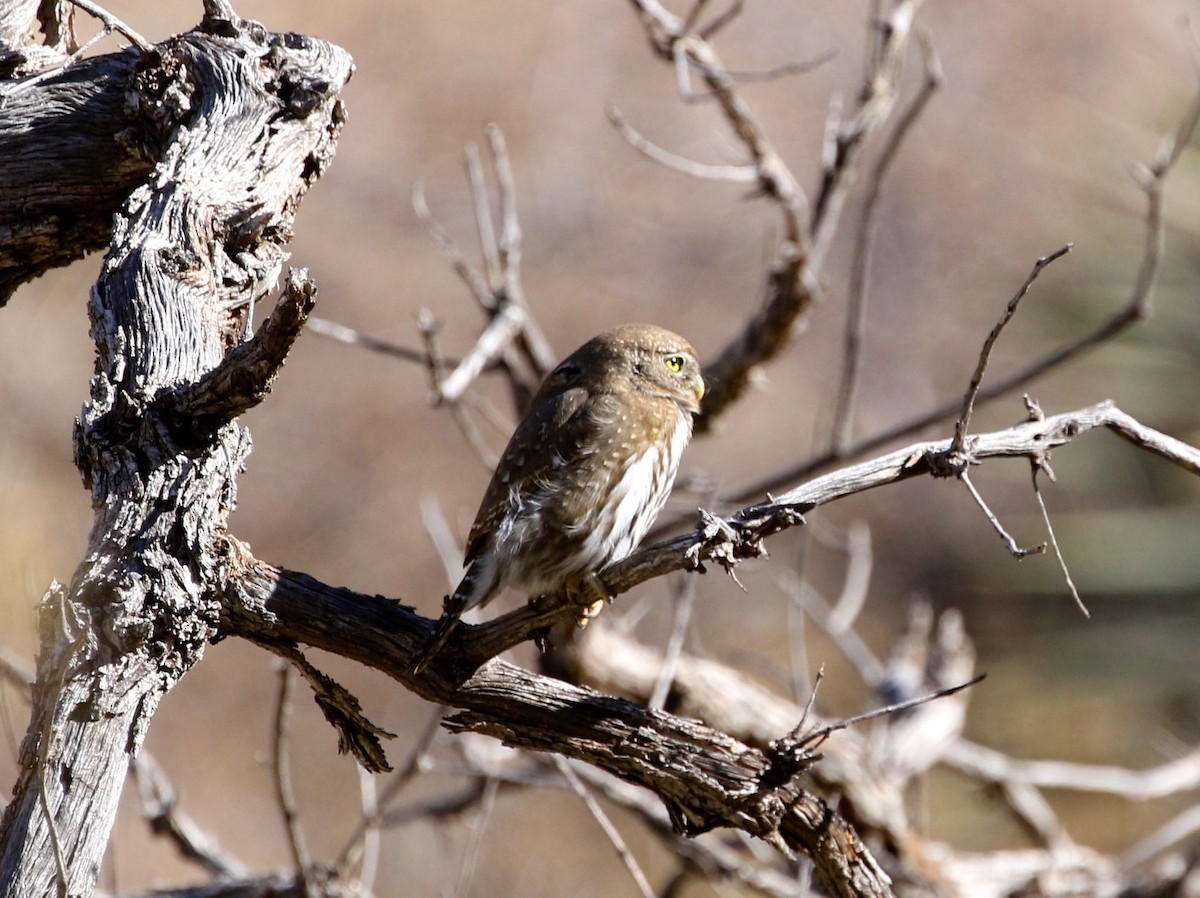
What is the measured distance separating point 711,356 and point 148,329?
10.2 meters

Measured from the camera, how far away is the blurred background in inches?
352

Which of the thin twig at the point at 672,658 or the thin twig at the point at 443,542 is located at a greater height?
the thin twig at the point at 672,658

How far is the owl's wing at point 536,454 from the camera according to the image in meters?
3.69

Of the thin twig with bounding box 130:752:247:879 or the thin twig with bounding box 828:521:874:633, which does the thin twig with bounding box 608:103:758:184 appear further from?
the thin twig with bounding box 130:752:247:879

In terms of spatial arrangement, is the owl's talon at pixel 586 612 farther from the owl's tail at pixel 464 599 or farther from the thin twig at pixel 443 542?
the thin twig at pixel 443 542

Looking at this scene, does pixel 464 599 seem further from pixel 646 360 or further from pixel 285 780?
pixel 646 360

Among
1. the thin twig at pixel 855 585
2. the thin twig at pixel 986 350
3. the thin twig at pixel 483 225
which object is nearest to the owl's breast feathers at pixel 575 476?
the thin twig at pixel 483 225

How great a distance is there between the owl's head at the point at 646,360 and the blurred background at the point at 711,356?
89.6 inches

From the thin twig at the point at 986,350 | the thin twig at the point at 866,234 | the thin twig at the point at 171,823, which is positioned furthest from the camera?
the thin twig at the point at 866,234

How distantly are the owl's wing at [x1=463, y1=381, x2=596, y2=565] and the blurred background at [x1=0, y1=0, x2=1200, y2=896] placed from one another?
2408 millimetres

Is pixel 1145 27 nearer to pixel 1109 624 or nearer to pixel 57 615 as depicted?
pixel 1109 624

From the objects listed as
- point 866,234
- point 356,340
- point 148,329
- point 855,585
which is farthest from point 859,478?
point 855,585

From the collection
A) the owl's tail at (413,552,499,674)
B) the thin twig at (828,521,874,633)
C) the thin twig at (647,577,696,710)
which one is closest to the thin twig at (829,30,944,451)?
the thin twig at (828,521,874,633)

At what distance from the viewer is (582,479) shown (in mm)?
3695
